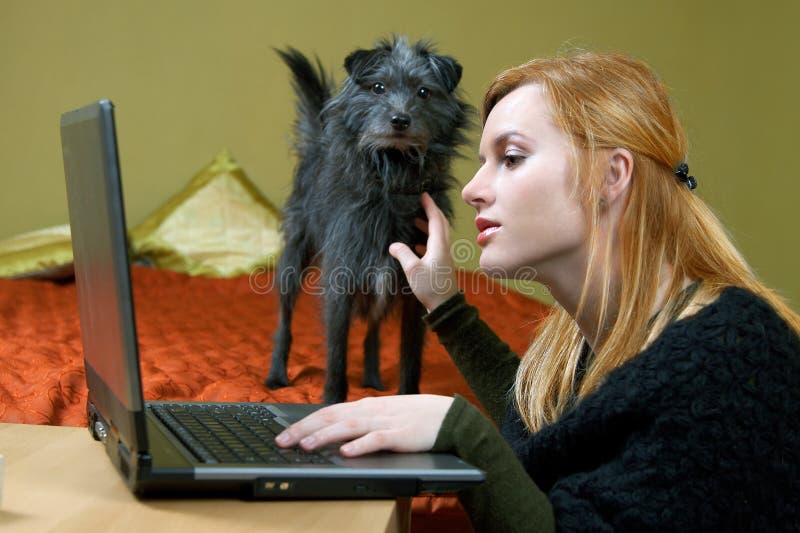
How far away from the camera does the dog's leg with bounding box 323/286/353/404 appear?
6.69ft

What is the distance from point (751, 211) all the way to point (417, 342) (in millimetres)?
2779

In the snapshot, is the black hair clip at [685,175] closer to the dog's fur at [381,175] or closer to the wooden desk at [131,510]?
the wooden desk at [131,510]

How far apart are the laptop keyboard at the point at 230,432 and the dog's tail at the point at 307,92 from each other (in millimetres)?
1253

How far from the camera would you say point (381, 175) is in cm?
200

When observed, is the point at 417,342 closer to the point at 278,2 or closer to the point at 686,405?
the point at 686,405

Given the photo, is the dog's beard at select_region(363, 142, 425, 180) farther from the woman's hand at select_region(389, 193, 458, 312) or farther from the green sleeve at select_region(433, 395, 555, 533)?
the green sleeve at select_region(433, 395, 555, 533)

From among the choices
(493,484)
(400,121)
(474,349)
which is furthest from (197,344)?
(493,484)

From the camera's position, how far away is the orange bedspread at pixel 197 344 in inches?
76.0

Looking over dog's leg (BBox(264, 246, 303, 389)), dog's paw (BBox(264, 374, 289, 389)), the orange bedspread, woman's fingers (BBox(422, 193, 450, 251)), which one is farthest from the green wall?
woman's fingers (BBox(422, 193, 450, 251))

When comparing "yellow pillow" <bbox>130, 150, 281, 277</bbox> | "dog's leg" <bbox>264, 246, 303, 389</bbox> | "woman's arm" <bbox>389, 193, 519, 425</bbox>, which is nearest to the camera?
"woman's arm" <bbox>389, 193, 519, 425</bbox>

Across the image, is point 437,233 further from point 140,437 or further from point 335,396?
point 140,437

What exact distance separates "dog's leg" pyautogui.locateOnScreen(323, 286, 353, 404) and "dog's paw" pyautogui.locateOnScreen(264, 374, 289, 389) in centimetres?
23

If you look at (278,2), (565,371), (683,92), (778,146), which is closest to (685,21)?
(683,92)

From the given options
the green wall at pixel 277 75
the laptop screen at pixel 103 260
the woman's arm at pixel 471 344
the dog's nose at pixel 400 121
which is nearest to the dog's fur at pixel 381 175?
the dog's nose at pixel 400 121
